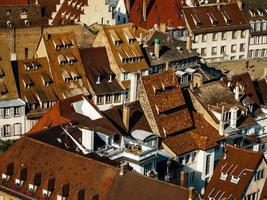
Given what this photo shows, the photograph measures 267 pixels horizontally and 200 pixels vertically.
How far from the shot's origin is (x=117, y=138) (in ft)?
348

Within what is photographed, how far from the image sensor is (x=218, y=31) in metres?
176

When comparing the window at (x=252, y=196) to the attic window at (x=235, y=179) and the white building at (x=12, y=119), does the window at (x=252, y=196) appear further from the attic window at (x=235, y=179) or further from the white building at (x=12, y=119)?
the white building at (x=12, y=119)

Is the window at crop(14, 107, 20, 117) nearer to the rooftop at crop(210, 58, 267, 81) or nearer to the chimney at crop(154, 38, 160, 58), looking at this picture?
the chimney at crop(154, 38, 160, 58)

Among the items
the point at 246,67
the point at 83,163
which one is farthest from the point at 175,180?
the point at 246,67

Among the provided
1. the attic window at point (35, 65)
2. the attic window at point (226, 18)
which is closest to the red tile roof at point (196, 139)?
the attic window at point (35, 65)

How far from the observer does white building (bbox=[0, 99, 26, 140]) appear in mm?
125000

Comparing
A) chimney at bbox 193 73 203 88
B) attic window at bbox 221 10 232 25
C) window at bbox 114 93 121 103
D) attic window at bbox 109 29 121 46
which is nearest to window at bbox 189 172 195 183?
chimney at bbox 193 73 203 88

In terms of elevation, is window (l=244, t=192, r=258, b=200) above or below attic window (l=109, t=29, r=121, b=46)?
below

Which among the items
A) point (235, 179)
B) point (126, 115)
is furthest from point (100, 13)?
point (235, 179)

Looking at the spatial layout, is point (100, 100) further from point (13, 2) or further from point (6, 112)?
point (13, 2)

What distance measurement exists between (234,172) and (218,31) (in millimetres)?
79923

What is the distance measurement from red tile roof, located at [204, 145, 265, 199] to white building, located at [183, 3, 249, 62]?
7112 centimetres

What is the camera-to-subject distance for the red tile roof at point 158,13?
16775cm

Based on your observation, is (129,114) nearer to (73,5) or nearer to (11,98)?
(11,98)
